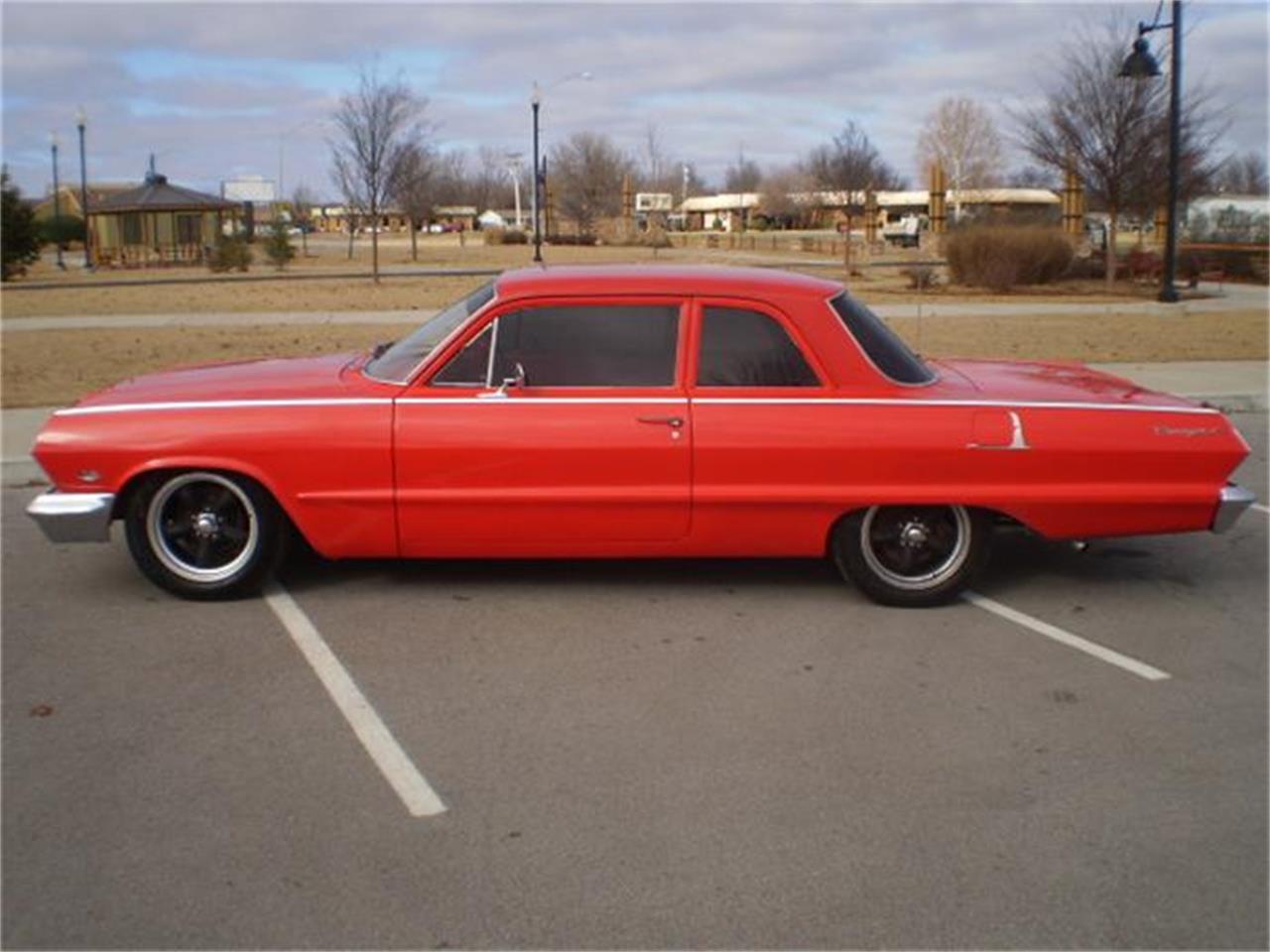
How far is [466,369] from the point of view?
5715 mm

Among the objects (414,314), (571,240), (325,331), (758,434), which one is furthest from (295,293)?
(571,240)

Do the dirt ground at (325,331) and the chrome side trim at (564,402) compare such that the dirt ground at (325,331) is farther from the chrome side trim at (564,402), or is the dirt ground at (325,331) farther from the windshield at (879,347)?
the windshield at (879,347)

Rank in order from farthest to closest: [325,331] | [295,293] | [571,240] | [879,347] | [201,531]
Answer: [571,240], [295,293], [325,331], [879,347], [201,531]

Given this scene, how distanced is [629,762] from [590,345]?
2157 mm

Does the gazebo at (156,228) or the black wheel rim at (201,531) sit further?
the gazebo at (156,228)

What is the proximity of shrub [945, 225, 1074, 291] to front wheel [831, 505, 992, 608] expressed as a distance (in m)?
22.7

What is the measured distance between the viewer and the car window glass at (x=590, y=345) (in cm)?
573

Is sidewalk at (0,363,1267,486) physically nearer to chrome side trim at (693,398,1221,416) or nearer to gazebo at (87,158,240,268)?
chrome side trim at (693,398,1221,416)

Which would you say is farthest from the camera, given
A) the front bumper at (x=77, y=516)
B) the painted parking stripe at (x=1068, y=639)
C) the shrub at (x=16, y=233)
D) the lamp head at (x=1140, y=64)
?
the shrub at (x=16, y=233)

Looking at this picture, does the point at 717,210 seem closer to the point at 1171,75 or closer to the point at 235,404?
the point at 1171,75

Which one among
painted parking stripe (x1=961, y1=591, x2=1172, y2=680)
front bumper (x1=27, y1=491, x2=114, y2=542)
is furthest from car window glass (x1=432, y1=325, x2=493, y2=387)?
painted parking stripe (x1=961, y1=591, x2=1172, y2=680)

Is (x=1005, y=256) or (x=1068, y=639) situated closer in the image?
(x=1068, y=639)

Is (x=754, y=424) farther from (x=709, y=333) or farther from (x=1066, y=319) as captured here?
(x=1066, y=319)

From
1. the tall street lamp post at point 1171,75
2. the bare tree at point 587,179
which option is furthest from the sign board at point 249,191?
the tall street lamp post at point 1171,75
